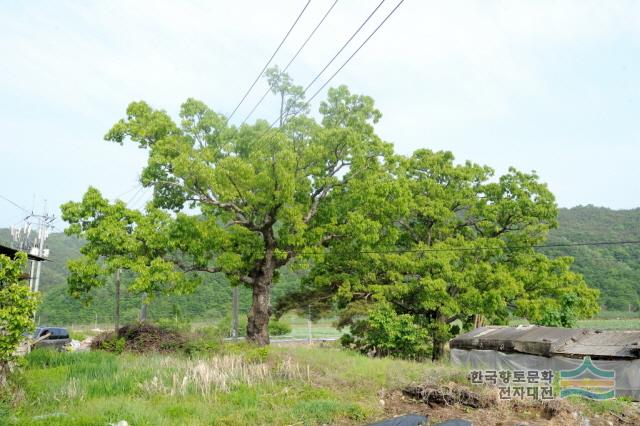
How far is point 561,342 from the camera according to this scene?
1599cm

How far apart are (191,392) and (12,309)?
4082mm

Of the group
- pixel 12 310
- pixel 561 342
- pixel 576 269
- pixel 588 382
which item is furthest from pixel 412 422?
pixel 576 269

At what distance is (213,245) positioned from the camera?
64.0 feet

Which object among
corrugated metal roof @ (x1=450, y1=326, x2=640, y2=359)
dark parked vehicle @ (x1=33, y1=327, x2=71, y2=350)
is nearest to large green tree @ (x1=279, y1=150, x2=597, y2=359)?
corrugated metal roof @ (x1=450, y1=326, x2=640, y2=359)

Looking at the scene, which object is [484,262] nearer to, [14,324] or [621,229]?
[14,324]

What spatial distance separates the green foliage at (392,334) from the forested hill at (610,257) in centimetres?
2662

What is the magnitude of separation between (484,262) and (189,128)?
14004 millimetres

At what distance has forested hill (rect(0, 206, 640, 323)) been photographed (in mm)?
45594

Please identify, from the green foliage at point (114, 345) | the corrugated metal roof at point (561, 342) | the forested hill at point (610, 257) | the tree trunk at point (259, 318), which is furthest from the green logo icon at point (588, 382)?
the forested hill at point (610, 257)

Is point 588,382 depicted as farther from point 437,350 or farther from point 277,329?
point 277,329

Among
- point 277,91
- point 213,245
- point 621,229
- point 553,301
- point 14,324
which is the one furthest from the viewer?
point 621,229

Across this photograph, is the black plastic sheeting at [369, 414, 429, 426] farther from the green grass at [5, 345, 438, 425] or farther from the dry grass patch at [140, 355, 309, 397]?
the dry grass patch at [140, 355, 309, 397]

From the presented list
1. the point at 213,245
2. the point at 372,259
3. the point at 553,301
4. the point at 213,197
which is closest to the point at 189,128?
the point at 213,197

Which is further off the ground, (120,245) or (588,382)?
(120,245)
